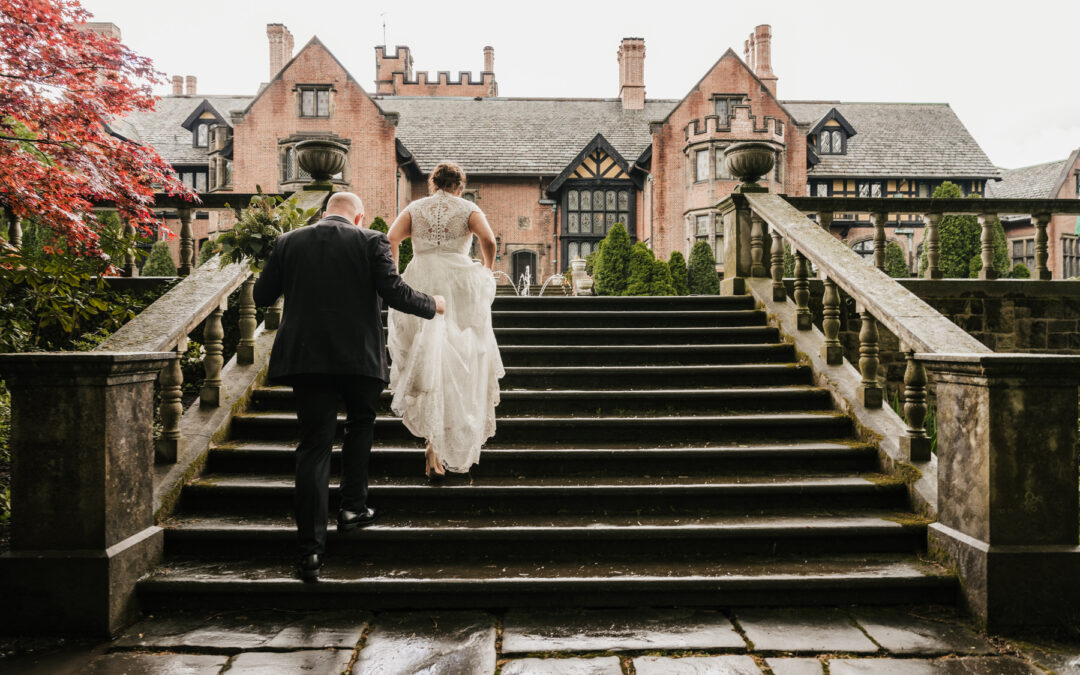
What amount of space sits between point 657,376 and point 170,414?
3.39 m

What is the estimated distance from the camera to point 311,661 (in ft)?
8.84

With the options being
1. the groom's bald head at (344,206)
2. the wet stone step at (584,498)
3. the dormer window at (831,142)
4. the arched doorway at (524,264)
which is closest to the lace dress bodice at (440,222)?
the groom's bald head at (344,206)

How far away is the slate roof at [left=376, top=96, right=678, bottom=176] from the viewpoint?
97.5 feet

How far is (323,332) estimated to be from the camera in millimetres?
3248

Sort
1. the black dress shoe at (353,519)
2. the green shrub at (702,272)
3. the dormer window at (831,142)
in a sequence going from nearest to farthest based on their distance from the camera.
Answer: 1. the black dress shoe at (353,519)
2. the green shrub at (702,272)
3. the dormer window at (831,142)

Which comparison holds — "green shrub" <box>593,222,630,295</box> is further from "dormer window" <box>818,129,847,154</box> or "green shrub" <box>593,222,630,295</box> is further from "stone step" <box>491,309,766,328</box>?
"dormer window" <box>818,129,847,154</box>

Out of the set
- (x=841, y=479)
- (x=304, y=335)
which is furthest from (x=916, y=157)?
(x=304, y=335)

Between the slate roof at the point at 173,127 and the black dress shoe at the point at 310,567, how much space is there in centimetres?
3126

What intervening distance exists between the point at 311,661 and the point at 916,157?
3655 cm

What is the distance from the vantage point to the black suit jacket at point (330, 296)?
10.6 feet

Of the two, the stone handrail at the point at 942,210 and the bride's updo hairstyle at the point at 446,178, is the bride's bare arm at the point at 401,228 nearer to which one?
the bride's updo hairstyle at the point at 446,178

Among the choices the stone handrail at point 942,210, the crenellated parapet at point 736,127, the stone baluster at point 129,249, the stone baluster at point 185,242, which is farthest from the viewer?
the crenellated parapet at point 736,127

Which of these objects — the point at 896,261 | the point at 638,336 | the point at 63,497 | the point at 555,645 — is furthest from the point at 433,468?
the point at 896,261

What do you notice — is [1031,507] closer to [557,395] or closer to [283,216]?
[557,395]
